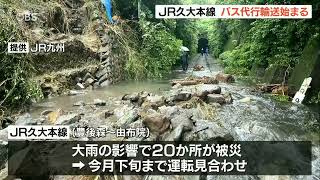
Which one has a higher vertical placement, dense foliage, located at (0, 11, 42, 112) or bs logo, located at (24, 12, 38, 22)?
bs logo, located at (24, 12, 38, 22)

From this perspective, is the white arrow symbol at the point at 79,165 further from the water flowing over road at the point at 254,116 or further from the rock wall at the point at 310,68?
the rock wall at the point at 310,68

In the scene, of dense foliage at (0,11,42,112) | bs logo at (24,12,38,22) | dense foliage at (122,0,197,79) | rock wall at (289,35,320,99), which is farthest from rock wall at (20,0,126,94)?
rock wall at (289,35,320,99)

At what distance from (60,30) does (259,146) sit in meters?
7.21

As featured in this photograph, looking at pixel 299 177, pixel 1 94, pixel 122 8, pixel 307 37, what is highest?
pixel 122 8

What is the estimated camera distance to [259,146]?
4.15m

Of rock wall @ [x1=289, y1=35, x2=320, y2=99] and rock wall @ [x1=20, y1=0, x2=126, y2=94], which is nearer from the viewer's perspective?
rock wall @ [x1=289, y1=35, x2=320, y2=99]

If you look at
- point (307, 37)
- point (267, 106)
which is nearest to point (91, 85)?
point (267, 106)

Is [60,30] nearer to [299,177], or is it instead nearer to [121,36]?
[121,36]
